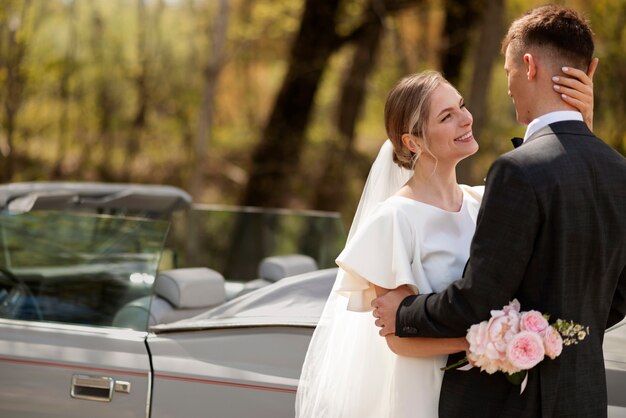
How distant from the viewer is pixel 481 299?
2137 mm

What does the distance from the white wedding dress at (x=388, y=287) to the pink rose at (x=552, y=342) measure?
355 millimetres

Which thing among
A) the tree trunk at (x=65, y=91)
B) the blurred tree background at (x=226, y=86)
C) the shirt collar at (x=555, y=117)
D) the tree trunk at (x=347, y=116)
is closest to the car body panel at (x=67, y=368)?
the shirt collar at (x=555, y=117)

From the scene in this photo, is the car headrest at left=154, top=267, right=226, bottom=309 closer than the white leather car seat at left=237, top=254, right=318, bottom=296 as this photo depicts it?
Yes

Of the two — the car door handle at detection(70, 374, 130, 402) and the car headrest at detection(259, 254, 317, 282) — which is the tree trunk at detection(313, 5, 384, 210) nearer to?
the car headrest at detection(259, 254, 317, 282)

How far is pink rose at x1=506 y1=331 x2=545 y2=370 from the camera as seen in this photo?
2094 millimetres

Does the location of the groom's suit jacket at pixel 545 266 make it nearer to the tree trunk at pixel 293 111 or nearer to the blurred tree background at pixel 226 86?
the blurred tree background at pixel 226 86

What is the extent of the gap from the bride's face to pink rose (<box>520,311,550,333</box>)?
56 centimetres

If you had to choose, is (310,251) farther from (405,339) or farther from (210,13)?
(210,13)

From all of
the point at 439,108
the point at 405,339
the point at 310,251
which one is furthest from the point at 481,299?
the point at 310,251

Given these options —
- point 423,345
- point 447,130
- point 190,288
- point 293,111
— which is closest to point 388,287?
point 423,345

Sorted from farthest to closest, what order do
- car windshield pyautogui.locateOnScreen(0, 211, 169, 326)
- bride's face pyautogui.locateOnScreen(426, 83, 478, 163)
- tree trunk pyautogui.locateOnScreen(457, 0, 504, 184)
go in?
tree trunk pyautogui.locateOnScreen(457, 0, 504, 184), car windshield pyautogui.locateOnScreen(0, 211, 169, 326), bride's face pyautogui.locateOnScreen(426, 83, 478, 163)

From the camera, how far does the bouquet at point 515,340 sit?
6.89 feet

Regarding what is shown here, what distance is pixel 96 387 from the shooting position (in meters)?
3.11

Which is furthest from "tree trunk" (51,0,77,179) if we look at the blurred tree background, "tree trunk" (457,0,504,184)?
"tree trunk" (457,0,504,184)
